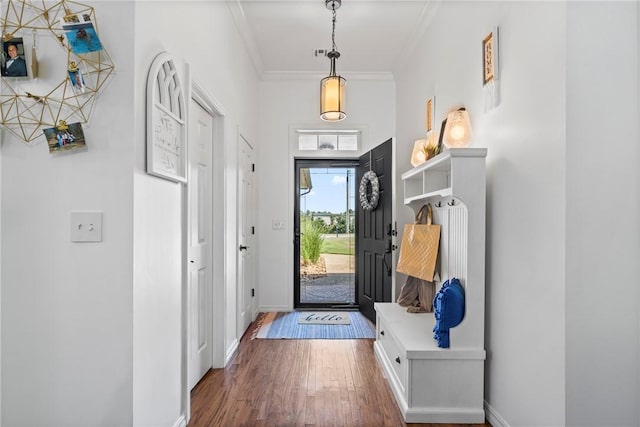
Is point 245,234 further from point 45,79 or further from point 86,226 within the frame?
point 45,79

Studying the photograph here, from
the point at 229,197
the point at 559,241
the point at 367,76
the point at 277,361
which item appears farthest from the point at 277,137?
the point at 559,241

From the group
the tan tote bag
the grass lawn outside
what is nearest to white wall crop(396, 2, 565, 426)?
the tan tote bag

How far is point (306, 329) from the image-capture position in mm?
3889

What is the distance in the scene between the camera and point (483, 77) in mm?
2199

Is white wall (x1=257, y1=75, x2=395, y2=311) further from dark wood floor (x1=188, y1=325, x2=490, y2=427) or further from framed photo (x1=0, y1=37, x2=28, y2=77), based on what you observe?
framed photo (x1=0, y1=37, x2=28, y2=77)

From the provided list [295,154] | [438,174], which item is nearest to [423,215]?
[438,174]

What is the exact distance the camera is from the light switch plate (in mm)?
1449

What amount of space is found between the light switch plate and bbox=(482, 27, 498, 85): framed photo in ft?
6.76

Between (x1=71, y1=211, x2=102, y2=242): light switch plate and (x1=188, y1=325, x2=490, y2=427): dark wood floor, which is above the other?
(x1=71, y1=211, x2=102, y2=242): light switch plate

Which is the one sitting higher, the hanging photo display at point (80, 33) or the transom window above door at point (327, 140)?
the transom window above door at point (327, 140)

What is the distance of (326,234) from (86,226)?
11.4 feet

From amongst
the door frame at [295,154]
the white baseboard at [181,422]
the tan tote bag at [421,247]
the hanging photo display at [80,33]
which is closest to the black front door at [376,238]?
the door frame at [295,154]

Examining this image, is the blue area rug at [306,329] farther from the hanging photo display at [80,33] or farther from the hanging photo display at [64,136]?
the hanging photo display at [80,33]

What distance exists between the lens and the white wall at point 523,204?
1.57m
